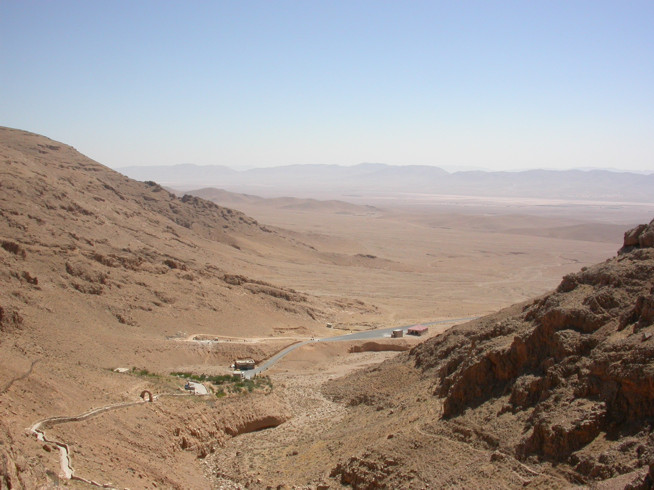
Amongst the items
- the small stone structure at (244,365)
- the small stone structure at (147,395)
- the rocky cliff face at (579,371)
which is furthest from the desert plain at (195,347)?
the small stone structure at (244,365)

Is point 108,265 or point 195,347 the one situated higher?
point 108,265

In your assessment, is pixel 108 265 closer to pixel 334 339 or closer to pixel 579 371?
pixel 334 339

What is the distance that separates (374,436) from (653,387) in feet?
25.5

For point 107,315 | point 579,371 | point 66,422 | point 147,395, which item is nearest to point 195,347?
point 107,315

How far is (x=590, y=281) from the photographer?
2108 cm

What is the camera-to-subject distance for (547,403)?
1603 centimetres

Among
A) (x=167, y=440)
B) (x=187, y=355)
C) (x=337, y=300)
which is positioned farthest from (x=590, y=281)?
(x=337, y=300)

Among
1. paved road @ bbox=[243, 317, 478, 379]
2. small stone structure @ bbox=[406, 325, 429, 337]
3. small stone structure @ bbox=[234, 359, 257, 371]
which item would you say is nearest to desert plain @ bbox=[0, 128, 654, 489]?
paved road @ bbox=[243, 317, 478, 379]

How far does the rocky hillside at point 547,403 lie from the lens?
13.9 metres

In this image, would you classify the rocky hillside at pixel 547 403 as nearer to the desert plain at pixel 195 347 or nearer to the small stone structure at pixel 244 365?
the desert plain at pixel 195 347

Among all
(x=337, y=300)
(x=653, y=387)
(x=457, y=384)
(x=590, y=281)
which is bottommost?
(x=337, y=300)

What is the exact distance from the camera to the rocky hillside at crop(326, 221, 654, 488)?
13945 mm

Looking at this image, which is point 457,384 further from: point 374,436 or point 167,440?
point 167,440

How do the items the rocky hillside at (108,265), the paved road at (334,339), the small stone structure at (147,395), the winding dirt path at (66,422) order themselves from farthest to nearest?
the rocky hillside at (108,265), the paved road at (334,339), the small stone structure at (147,395), the winding dirt path at (66,422)
